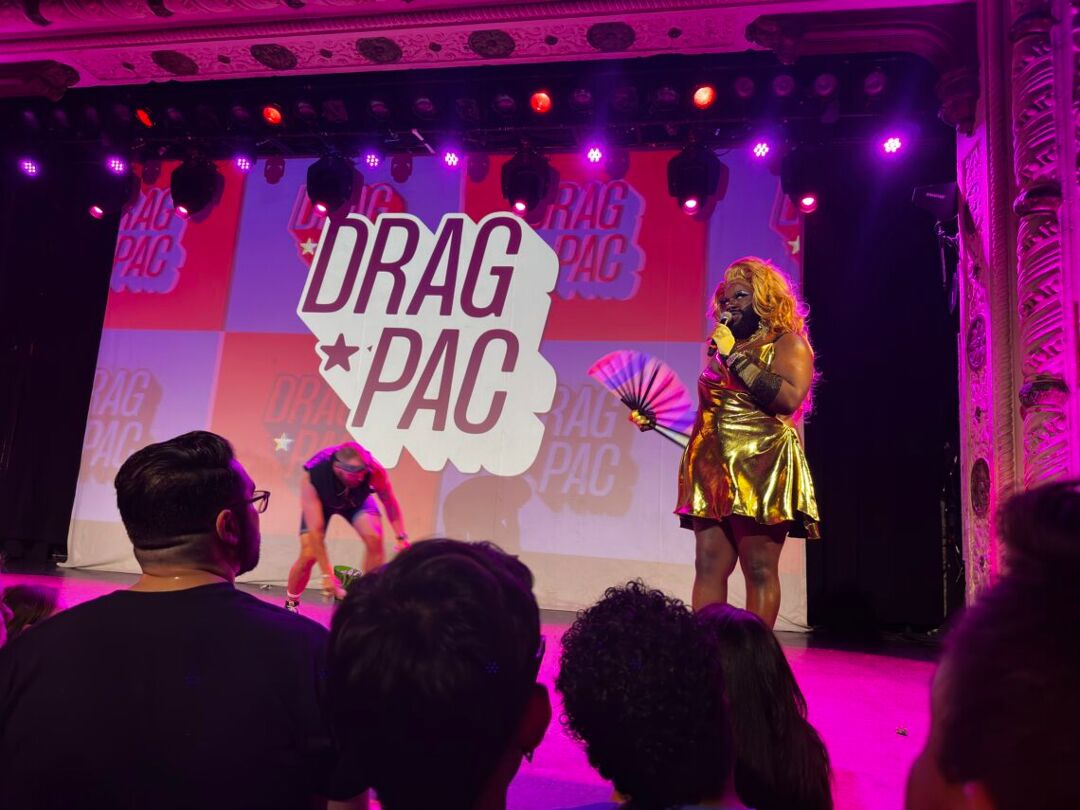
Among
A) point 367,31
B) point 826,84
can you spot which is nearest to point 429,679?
point 367,31

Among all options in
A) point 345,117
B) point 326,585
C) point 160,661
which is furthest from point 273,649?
point 345,117

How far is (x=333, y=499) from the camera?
15.5ft

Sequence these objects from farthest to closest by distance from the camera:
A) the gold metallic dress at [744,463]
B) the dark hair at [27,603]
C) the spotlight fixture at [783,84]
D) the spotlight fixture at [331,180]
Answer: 1. the spotlight fixture at [331,180]
2. the spotlight fixture at [783,84]
3. the gold metallic dress at [744,463]
4. the dark hair at [27,603]

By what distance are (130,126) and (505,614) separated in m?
7.15

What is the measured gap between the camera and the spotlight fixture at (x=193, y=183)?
683 cm

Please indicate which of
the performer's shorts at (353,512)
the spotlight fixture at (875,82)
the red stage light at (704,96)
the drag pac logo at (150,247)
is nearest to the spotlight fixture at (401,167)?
the drag pac logo at (150,247)

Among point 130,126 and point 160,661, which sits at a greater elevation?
point 130,126

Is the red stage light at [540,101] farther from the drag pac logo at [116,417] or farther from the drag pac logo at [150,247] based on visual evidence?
the drag pac logo at [116,417]

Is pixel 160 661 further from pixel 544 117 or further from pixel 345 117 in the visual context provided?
pixel 345 117

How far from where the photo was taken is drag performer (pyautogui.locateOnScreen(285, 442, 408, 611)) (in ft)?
15.2

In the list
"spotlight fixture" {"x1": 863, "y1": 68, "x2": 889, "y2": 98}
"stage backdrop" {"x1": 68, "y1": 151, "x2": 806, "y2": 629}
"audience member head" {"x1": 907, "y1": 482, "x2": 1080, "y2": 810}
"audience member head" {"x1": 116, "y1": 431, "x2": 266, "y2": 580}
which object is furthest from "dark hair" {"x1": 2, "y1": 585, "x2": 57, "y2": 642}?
"spotlight fixture" {"x1": 863, "y1": 68, "x2": 889, "y2": 98}

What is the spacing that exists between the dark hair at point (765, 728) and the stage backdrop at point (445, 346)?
469cm

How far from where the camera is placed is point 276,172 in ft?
23.3

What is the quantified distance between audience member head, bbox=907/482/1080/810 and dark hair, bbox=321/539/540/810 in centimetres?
44
